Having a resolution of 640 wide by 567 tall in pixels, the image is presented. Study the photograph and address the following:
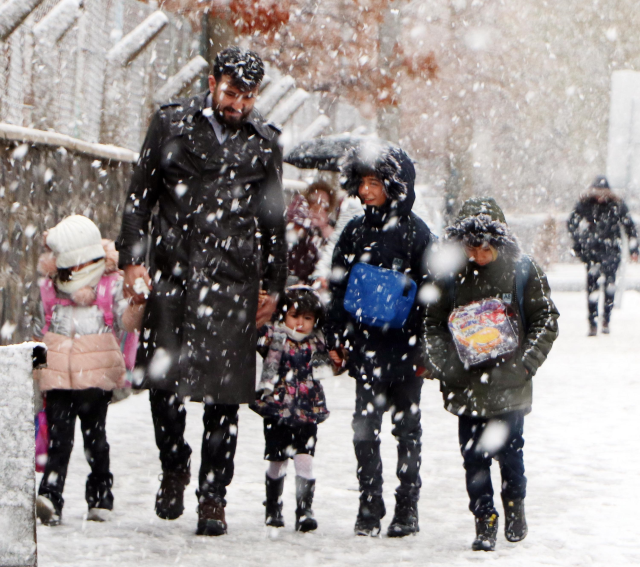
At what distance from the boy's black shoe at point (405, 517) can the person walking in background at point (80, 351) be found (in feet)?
4.22

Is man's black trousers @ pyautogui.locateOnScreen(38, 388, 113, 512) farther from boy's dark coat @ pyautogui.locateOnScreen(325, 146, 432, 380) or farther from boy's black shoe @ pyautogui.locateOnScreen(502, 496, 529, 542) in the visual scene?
boy's black shoe @ pyautogui.locateOnScreen(502, 496, 529, 542)

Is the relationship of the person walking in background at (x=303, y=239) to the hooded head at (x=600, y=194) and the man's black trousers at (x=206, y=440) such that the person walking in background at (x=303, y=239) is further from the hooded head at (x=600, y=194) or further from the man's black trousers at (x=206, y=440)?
the hooded head at (x=600, y=194)

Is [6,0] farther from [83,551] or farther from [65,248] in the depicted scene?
[83,551]

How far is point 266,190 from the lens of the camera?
508cm

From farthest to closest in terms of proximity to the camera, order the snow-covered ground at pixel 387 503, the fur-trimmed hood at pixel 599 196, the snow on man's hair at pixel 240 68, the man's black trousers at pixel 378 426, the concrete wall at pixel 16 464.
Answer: the fur-trimmed hood at pixel 599 196 < the man's black trousers at pixel 378 426 < the snow on man's hair at pixel 240 68 < the snow-covered ground at pixel 387 503 < the concrete wall at pixel 16 464

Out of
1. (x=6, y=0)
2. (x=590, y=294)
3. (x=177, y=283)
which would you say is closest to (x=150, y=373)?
(x=177, y=283)

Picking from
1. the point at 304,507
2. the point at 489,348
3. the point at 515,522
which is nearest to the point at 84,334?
the point at 304,507

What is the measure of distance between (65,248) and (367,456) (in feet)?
5.33

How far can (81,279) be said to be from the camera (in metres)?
5.25

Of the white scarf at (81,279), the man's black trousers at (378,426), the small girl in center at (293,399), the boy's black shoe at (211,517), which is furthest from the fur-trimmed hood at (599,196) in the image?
the boy's black shoe at (211,517)

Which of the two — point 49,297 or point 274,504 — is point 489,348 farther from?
point 49,297

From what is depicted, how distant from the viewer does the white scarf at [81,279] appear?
5.23 metres

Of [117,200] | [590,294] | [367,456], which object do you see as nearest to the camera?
[367,456]

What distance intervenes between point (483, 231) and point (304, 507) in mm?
1423
